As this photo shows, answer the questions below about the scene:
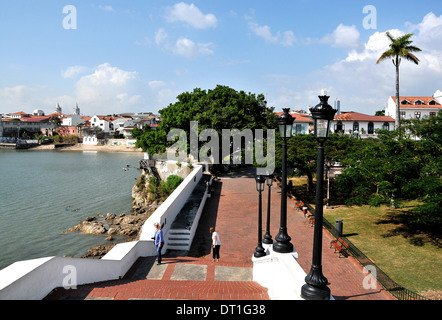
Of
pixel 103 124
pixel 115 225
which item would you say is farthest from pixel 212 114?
pixel 103 124

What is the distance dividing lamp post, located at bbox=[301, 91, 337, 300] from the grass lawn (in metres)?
7.48

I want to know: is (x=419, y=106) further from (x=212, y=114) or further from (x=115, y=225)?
(x=115, y=225)

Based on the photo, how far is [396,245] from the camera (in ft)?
49.9

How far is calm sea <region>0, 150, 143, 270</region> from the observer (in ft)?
72.9

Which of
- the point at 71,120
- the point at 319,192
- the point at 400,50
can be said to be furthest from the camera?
the point at 71,120

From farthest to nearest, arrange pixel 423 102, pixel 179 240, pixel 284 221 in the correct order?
pixel 423 102
pixel 179 240
pixel 284 221

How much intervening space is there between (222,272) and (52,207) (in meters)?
28.5

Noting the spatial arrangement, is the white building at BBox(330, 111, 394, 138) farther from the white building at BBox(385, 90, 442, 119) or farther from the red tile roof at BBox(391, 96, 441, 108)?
the red tile roof at BBox(391, 96, 441, 108)

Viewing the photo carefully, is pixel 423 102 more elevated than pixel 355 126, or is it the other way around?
pixel 423 102

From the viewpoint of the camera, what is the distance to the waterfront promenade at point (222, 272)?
7.54 m

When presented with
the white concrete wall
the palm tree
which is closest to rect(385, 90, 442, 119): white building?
the palm tree

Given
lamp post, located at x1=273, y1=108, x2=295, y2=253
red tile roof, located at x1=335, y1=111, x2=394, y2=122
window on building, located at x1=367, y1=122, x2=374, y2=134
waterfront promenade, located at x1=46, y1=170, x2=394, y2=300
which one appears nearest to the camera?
waterfront promenade, located at x1=46, y1=170, x2=394, y2=300

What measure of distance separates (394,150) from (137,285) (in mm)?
15567
